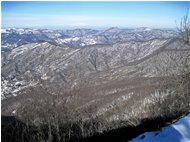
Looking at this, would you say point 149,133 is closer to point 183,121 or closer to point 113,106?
point 183,121

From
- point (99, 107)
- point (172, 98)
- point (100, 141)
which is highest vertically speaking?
point (100, 141)

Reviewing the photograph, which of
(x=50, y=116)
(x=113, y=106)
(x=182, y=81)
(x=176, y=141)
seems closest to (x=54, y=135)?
(x=50, y=116)

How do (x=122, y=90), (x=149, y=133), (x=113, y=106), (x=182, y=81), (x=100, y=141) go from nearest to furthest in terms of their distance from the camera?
(x=149, y=133) < (x=100, y=141) < (x=182, y=81) < (x=113, y=106) < (x=122, y=90)

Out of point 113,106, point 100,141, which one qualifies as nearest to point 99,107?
point 113,106

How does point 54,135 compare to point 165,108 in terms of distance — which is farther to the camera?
point 165,108

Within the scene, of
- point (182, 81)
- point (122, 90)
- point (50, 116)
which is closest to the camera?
point (50, 116)

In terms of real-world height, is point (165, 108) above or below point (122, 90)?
above
